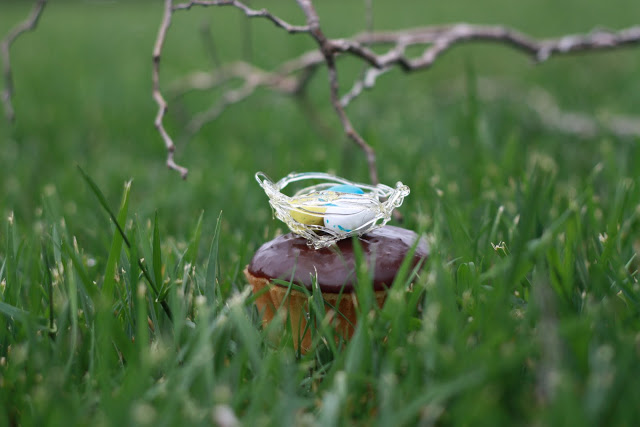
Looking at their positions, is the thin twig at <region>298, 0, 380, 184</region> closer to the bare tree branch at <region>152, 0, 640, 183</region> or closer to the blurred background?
the bare tree branch at <region>152, 0, 640, 183</region>

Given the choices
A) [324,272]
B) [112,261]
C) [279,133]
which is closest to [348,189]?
[324,272]

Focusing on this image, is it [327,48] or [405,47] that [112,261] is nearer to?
[327,48]

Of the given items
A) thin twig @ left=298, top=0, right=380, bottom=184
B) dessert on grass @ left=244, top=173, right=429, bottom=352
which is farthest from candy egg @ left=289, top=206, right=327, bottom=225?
thin twig @ left=298, top=0, right=380, bottom=184

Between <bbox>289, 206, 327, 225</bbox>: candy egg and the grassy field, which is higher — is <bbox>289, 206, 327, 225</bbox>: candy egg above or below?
above

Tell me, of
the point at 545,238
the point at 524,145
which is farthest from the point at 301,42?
the point at 545,238

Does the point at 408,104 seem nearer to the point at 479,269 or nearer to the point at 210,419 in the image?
the point at 479,269
